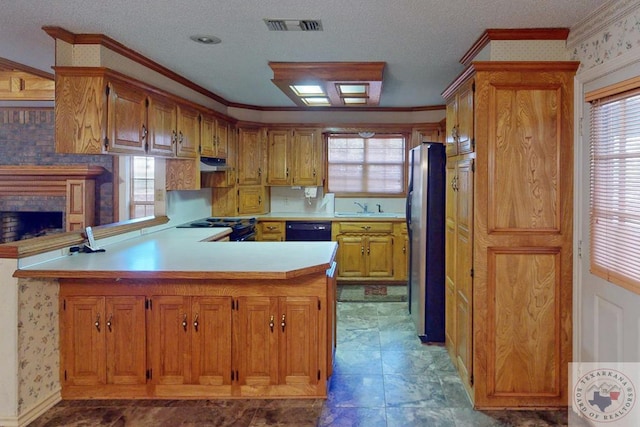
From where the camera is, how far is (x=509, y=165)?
2.65m

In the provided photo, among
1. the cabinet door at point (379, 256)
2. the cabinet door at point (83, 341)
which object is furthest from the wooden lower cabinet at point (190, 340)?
the cabinet door at point (379, 256)

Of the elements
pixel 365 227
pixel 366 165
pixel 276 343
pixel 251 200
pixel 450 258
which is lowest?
pixel 276 343

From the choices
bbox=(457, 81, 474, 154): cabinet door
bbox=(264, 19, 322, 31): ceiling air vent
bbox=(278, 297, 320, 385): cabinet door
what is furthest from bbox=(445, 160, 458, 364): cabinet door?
bbox=(264, 19, 322, 31): ceiling air vent

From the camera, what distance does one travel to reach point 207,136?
4.66 meters

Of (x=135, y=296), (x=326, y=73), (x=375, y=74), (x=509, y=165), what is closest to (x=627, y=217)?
(x=509, y=165)

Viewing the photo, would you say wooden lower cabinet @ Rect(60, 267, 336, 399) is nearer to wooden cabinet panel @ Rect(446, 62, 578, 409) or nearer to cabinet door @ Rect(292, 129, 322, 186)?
wooden cabinet panel @ Rect(446, 62, 578, 409)

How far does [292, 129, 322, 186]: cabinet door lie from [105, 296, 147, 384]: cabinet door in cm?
344

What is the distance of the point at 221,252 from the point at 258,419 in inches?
44.1

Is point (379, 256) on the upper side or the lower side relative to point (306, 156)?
lower

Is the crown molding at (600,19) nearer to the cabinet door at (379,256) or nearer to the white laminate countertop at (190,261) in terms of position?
the white laminate countertop at (190,261)

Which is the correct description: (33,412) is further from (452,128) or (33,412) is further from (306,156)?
(306,156)

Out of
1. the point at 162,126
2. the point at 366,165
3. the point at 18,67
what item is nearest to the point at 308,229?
the point at 366,165

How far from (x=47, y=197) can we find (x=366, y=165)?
4062mm

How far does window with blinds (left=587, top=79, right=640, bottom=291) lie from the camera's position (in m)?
2.08
